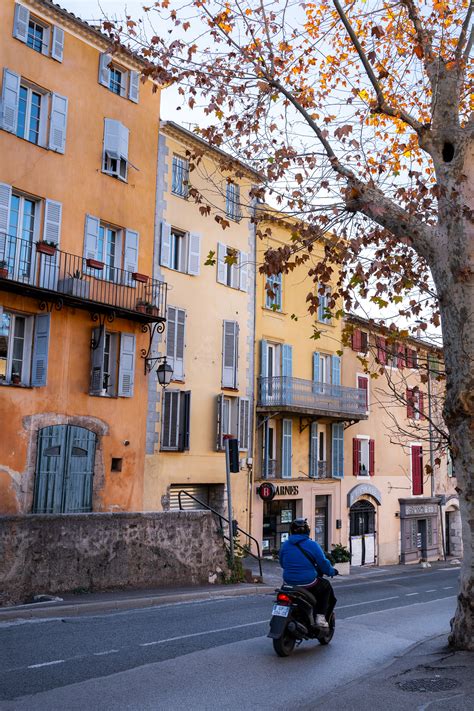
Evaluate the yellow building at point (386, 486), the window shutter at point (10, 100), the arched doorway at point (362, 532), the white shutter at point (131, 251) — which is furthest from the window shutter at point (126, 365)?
the arched doorway at point (362, 532)

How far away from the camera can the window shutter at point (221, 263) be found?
24.7 metres

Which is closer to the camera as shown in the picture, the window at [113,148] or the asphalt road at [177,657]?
the asphalt road at [177,657]

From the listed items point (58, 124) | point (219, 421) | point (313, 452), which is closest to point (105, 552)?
point (219, 421)

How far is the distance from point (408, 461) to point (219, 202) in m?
17.7

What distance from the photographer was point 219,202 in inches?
997

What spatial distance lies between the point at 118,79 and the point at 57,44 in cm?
241

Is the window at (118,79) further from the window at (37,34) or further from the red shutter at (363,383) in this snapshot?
the red shutter at (363,383)

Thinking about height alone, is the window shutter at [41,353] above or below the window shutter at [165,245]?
below

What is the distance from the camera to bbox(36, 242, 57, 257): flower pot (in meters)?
17.8

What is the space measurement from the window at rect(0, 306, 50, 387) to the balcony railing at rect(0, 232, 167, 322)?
2.37ft

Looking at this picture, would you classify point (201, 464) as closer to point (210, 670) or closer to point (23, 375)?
point (23, 375)

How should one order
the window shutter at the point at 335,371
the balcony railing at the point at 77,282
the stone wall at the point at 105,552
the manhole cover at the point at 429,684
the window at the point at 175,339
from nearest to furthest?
the manhole cover at the point at 429,684
the stone wall at the point at 105,552
the balcony railing at the point at 77,282
the window at the point at 175,339
the window shutter at the point at 335,371

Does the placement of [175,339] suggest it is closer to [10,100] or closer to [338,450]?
[10,100]

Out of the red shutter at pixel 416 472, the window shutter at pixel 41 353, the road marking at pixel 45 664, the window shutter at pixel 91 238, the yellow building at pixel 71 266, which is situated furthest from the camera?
the red shutter at pixel 416 472
